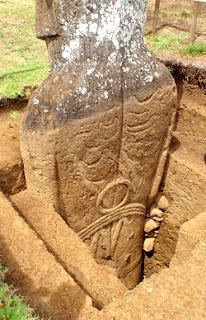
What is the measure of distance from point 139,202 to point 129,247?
0.56 metres

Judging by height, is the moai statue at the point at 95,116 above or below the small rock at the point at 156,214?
above

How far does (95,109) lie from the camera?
2.80 meters

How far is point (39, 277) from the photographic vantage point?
2.11 meters

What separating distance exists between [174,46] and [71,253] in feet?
13.2

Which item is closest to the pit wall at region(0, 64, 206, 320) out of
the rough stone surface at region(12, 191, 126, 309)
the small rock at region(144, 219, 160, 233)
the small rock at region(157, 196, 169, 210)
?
the rough stone surface at region(12, 191, 126, 309)

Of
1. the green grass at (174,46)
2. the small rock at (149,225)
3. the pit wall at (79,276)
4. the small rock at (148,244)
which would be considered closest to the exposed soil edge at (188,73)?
the green grass at (174,46)

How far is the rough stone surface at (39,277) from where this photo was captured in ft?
6.37

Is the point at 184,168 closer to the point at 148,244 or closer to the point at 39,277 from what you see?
the point at 148,244

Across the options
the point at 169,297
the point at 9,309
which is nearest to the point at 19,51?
the point at 169,297

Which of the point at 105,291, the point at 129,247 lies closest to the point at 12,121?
the point at 129,247

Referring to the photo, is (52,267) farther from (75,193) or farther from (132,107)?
(132,107)

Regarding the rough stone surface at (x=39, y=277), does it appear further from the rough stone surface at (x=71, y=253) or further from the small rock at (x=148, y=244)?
the small rock at (x=148, y=244)

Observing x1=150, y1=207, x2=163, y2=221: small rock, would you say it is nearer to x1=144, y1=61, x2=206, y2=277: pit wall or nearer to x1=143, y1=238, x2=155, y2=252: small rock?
x1=144, y1=61, x2=206, y2=277: pit wall

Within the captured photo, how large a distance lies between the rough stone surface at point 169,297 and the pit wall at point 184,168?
1.79m
